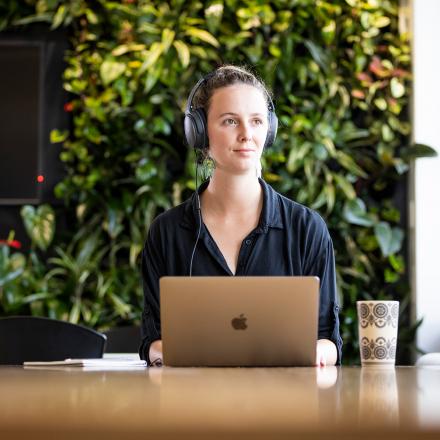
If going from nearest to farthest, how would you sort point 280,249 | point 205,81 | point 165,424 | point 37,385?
A: point 165,424, point 37,385, point 280,249, point 205,81

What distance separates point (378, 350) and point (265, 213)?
26.7 inches

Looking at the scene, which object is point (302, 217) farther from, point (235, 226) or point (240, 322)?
point (240, 322)

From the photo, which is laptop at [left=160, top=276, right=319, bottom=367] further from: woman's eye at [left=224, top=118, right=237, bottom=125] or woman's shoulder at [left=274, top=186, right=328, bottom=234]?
woman's eye at [left=224, top=118, right=237, bottom=125]

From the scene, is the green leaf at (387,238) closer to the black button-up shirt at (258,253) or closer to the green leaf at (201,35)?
the green leaf at (201,35)

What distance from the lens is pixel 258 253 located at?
229cm

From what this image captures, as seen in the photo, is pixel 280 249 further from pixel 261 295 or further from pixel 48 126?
pixel 48 126

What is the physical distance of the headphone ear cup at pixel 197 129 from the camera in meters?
2.44

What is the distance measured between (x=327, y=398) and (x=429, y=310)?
3521 millimetres

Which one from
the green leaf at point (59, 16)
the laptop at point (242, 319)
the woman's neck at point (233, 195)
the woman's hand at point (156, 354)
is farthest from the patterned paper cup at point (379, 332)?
the green leaf at point (59, 16)

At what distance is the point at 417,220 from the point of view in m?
4.11

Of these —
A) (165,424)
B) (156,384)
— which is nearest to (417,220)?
(156,384)

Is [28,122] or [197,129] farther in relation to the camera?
[28,122]

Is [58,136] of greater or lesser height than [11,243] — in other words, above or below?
above

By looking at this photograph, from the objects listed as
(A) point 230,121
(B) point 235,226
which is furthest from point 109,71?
(B) point 235,226
